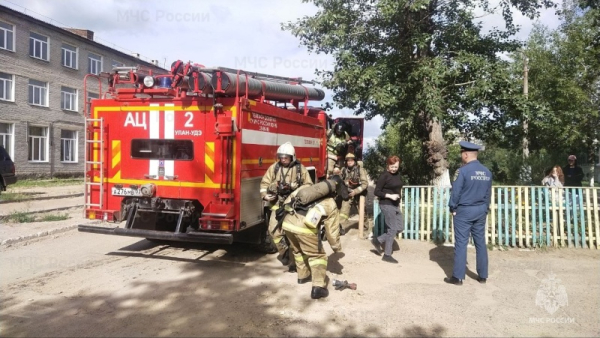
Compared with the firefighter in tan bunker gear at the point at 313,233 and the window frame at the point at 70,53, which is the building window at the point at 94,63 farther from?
the firefighter in tan bunker gear at the point at 313,233

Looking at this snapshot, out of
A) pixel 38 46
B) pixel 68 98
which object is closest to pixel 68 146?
pixel 68 98

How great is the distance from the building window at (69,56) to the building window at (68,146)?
4209mm

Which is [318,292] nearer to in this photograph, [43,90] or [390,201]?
[390,201]

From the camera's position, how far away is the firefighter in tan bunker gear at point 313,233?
15.6 feet

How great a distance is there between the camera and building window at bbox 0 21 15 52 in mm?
21547

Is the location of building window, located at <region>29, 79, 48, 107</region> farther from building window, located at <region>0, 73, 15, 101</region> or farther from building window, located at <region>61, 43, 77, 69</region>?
building window, located at <region>61, 43, 77, 69</region>

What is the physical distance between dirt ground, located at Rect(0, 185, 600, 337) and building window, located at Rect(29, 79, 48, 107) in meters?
20.2

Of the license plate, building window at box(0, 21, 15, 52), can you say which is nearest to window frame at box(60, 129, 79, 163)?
building window at box(0, 21, 15, 52)

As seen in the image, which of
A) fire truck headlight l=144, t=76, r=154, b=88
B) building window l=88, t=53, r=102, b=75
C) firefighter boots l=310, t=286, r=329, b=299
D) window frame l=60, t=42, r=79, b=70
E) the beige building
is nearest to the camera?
firefighter boots l=310, t=286, r=329, b=299

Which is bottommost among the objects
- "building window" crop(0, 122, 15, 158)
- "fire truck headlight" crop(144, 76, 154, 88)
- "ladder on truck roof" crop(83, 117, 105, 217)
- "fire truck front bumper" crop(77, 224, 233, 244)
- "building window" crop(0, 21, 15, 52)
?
"fire truck front bumper" crop(77, 224, 233, 244)

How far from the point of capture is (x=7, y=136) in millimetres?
22031

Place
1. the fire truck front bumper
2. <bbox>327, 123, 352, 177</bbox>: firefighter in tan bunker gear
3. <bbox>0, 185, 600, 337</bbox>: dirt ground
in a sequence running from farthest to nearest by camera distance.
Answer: <bbox>327, 123, 352, 177</bbox>: firefighter in tan bunker gear < the fire truck front bumper < <bbox>0, 185, 600, 337</bbox>: dirt ground

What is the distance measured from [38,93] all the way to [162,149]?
894 inches

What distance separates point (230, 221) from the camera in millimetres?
5609
